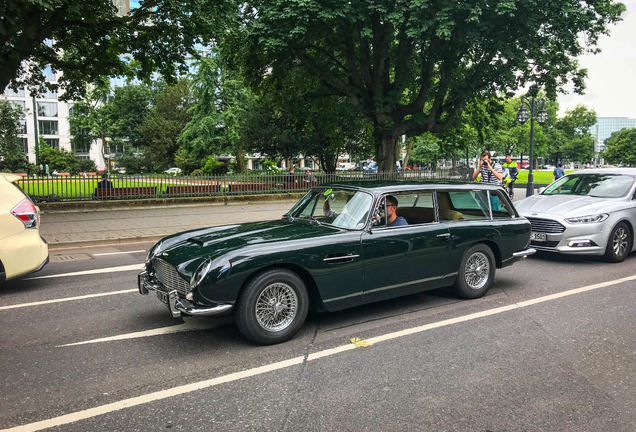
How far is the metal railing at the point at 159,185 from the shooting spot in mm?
16328

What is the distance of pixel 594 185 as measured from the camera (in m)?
9.73

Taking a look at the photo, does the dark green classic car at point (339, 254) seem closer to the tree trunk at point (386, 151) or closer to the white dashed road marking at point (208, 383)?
the white dashed road marking at point (208, 383)

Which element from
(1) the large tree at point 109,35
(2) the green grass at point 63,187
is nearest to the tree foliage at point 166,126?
(1) the large tree at point 109,35

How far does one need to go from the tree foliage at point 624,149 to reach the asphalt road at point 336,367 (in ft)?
345

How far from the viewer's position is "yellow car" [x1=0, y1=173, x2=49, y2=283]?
641 centimetres

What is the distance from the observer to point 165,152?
2499 inches

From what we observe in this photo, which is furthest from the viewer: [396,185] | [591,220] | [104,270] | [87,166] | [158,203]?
[87,166]

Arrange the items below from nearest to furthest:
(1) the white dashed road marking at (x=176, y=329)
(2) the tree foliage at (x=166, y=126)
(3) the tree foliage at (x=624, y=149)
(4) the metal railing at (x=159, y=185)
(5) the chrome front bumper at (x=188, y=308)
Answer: (5) the chrome front bumper at (x=188, y=308)
(1) the white dashed road marking at (x=176, y=329)
(4) the metal railing at (x=159, y=185)
(2) the tree foliage at (x=166, y=126)
(3) the tree foliage at (x=624, y=149)

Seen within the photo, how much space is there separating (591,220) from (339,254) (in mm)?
5859

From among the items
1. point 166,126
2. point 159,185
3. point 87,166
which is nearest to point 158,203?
point 159,185

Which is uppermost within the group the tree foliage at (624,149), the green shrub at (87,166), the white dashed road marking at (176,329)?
the tree foliage at (624,149)

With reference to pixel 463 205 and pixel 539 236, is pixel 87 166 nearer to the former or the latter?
pixel 539 236

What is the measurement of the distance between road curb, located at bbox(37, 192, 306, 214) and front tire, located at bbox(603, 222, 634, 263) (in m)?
14.5

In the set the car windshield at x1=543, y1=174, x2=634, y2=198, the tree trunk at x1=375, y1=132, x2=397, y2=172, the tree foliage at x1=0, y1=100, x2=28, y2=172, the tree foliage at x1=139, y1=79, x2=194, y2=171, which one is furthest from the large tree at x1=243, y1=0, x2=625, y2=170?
the tree foliage at x1=139, y1=79, x2=194, y2=171
